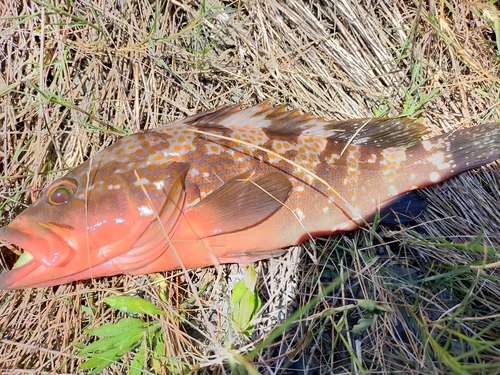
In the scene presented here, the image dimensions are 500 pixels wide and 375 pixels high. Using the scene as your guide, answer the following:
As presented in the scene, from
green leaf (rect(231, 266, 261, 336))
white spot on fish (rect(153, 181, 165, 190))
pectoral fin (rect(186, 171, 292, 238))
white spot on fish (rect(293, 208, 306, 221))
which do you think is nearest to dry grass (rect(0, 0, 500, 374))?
green leaf (rect(231, 266, 261, 336))

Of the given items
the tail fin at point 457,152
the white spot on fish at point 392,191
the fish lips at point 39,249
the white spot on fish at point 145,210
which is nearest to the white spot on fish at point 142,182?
the white spot on fish at point 145,210

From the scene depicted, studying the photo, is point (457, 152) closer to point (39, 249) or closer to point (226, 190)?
point (226, 190)

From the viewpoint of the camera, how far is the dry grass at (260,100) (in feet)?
8.79

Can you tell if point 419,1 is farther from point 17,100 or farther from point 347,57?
point 17,100

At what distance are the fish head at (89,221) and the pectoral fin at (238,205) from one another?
6.8 inches

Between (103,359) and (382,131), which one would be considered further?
(382,131)

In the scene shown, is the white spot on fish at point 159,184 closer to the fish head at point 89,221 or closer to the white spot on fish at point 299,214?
the fish head at point 89,221

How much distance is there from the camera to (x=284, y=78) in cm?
312

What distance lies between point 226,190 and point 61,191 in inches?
40.5

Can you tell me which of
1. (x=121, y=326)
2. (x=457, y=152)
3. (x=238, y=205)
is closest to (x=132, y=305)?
(x=121, y=326)

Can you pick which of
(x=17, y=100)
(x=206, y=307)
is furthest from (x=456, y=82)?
(x=17, y=100)

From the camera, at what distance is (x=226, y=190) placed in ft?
8.00

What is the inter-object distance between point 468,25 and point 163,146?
2762mm

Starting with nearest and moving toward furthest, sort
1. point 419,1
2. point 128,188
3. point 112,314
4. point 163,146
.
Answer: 1. point 128,188
2. point 163,146
3. point 112,314
4. point 419,1
